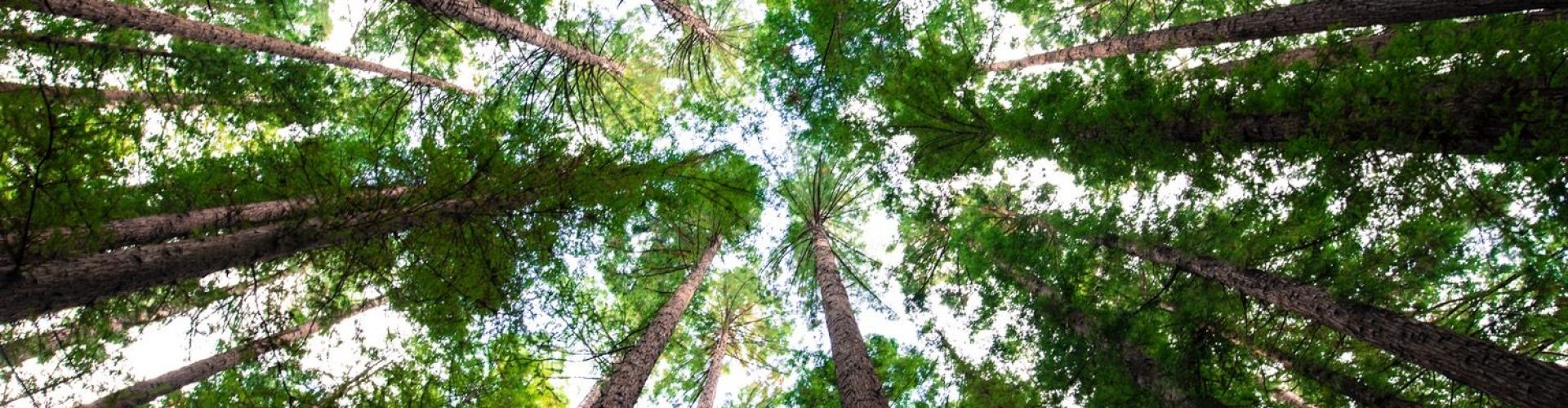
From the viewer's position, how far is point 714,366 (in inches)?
427

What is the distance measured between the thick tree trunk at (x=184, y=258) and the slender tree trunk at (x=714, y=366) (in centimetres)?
531

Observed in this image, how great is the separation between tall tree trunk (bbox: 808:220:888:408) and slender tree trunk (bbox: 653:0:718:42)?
3.97 m

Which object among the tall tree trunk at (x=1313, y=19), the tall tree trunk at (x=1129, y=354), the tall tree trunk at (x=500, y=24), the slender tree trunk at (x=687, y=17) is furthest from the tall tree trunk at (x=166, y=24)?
the tall tree trunk at (x=1313, y=19)

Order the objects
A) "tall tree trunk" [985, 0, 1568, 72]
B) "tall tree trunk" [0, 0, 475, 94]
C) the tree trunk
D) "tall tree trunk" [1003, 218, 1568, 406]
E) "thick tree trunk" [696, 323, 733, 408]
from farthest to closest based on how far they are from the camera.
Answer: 1. "thick tree trunk" [696, 323, 733, 408]
2. "tall tree trunk" [0, 0, 475, 94]
3. the tree trunk
4. "tall tree trunk" [985, 0, 1568, 72]
5. "tall tree trunk" [1003, 218, 1568, 406]

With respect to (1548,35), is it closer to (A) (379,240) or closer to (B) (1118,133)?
(B) (1118,133)

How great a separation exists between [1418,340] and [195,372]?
14230 millimetres

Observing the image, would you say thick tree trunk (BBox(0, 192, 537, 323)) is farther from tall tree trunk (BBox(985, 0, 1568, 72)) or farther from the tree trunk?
tall tree trunk (BBox(985, 0, 1568, 72))

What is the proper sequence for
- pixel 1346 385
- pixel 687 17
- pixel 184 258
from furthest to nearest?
pixel 687 17 < pixel 1346 385 < pixel 184 258

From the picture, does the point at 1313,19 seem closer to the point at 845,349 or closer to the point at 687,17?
the point at 845,349

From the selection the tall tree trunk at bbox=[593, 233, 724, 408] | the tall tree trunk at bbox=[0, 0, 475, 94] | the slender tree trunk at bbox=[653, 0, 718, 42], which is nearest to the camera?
the tall tree trunk at bbox=[0, 0, 475, 94]

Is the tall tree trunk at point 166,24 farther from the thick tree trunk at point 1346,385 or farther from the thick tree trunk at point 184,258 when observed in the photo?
the thick tree trunk at point 1346,385

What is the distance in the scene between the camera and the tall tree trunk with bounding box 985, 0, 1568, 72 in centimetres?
475

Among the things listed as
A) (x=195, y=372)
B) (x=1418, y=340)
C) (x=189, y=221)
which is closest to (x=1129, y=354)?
(x=1418, y=340)

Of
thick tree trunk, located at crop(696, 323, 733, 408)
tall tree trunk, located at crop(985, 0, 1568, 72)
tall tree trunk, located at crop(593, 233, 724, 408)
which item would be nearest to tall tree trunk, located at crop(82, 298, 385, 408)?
tall tree trunk, located at crop(593, 233, 724, 408)
